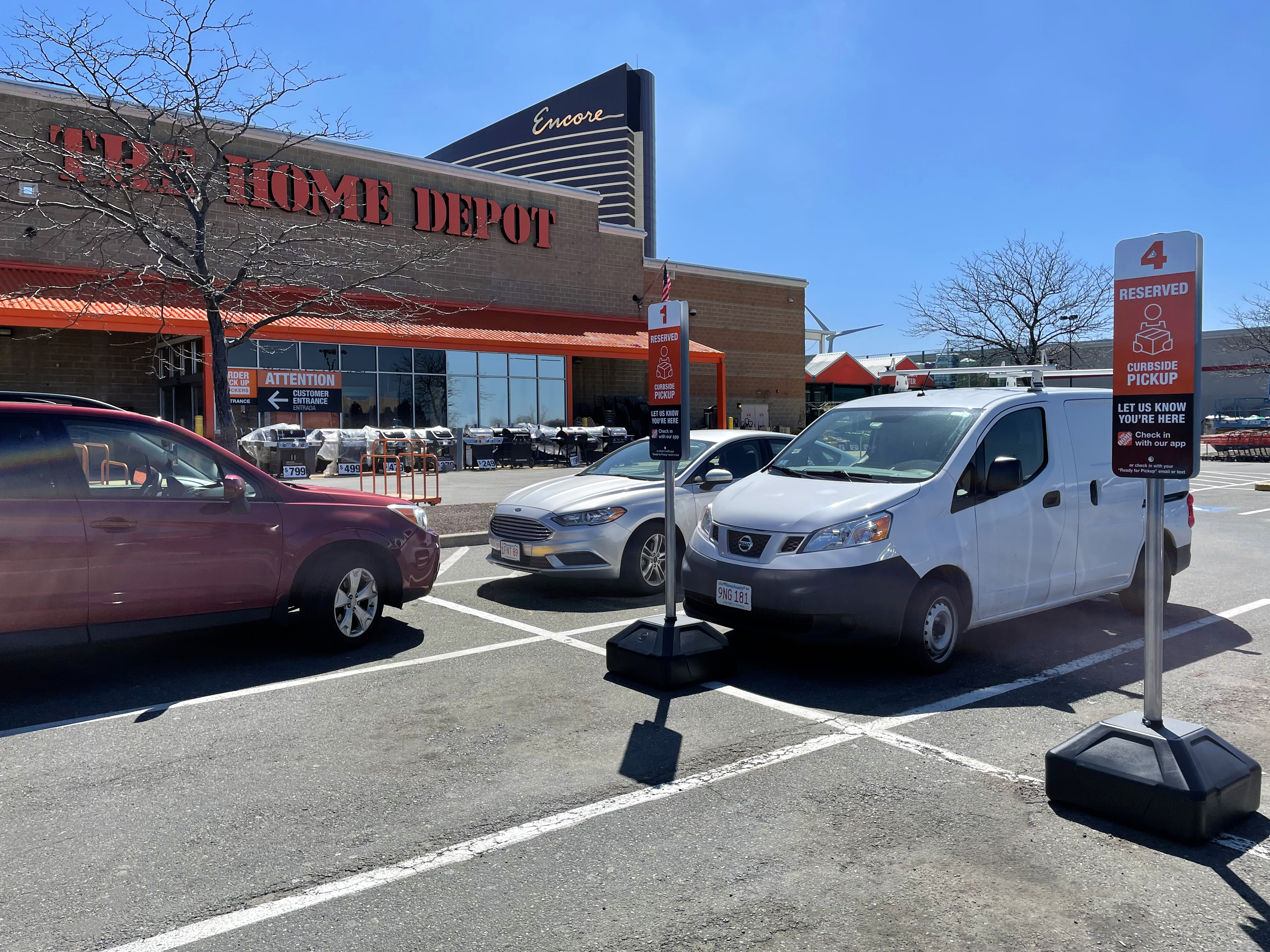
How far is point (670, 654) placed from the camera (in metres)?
5.71

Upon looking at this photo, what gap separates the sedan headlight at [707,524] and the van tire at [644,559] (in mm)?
1650

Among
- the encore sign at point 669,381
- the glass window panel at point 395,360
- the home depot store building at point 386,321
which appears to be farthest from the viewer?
the glass window panel at point 395,360

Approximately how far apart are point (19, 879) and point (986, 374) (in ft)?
22.1

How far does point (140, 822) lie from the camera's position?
12.8ft

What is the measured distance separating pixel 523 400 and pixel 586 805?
27990 millimetres

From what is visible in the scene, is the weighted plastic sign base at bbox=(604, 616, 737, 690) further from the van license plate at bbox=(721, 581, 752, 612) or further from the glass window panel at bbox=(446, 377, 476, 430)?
the glass window panel at bbox=(446, 377, 476, 430)

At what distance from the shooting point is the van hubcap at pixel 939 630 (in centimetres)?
580

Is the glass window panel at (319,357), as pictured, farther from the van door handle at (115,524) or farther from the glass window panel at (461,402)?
the van door handle at (115,524)

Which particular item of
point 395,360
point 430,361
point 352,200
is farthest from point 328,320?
point 352,200

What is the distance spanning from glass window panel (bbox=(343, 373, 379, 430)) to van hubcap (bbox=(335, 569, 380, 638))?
2085cm

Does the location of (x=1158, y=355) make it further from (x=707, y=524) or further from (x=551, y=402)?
(x=551, y=402)

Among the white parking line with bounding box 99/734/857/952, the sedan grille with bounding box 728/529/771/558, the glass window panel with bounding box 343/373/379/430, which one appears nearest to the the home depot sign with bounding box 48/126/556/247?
the glass window panel with bounding box 343/373/379/430

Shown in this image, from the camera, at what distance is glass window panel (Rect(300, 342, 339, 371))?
26250 mm

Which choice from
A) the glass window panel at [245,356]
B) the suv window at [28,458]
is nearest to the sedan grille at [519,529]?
the suv window at [28,458]
